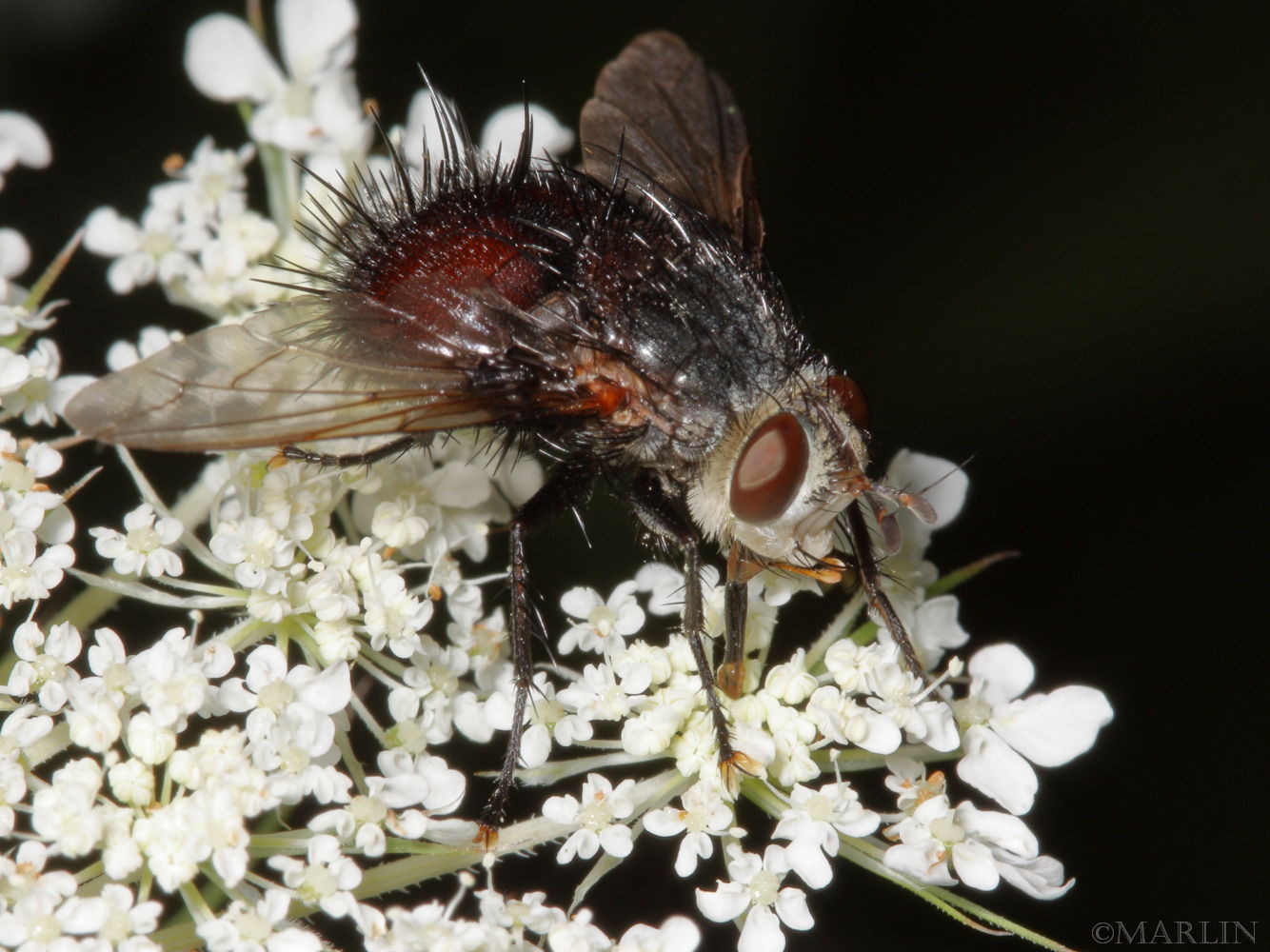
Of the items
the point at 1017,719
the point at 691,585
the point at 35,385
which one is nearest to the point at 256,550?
the point at 35,385

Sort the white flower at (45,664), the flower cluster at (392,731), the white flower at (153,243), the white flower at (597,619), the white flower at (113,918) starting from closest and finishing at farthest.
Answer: the white flower at (113,918)
the flower cluster at (392,731)
the white flower at (45,664)
the white flower at (597,619)
the white flower at (153,243)

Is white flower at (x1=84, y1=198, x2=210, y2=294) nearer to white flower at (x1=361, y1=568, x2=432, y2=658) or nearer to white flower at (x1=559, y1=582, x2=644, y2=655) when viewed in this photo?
white flower at (x1=361, y1=568, x2=432, y2=658)

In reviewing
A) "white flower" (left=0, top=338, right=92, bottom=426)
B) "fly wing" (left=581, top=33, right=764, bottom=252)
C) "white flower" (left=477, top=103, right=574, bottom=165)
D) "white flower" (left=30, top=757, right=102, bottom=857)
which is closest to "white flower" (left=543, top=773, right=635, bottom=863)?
"white flower" (left=30, top=757, right=102, bottom=857)

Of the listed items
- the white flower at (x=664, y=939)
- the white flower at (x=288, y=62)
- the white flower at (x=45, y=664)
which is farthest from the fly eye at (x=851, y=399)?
the white flower at (x=288, y=62)

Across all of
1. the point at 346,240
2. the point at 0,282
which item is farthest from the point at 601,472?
the point at 0,282

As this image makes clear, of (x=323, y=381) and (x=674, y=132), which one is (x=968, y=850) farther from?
(x=674, y=132)

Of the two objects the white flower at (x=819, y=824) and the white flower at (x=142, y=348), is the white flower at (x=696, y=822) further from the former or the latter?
the white flower at (x=142, y=348)
